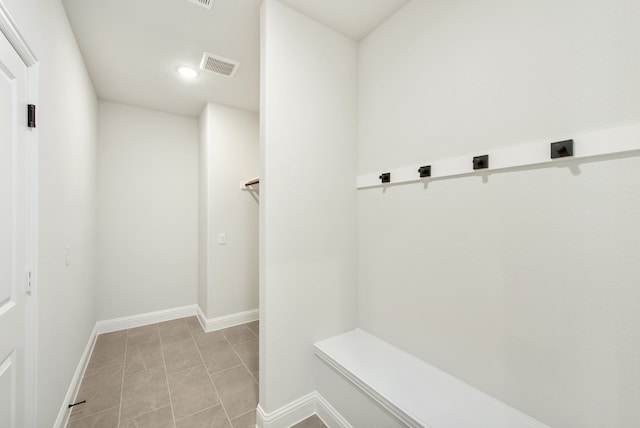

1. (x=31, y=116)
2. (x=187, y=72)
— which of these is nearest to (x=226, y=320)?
(x=31, y=116)

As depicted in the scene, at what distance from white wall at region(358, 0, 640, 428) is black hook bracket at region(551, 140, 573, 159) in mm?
61

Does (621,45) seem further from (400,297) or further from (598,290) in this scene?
(400,297)

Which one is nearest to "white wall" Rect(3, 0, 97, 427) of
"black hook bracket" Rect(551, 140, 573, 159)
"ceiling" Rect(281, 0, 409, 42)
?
"ceiling" Rect(281, 0, 409, 42)

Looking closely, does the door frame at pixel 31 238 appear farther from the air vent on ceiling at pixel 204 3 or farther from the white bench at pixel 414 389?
the white bench at pixel 414 389

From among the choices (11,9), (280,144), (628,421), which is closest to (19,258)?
(11,9)

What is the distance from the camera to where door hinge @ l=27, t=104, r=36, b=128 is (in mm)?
1182

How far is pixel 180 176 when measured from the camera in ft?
11.3

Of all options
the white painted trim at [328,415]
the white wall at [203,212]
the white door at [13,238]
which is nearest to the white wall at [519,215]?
the white painted trim at [328,415]

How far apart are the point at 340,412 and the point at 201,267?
8.17ft

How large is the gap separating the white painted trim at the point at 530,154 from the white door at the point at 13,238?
1949 mm

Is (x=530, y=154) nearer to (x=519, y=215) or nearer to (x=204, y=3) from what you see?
(x=519, y=215)

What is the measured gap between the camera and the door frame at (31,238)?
3.83ft

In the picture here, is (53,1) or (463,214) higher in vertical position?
(53,1)

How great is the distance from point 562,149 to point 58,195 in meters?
2.73
